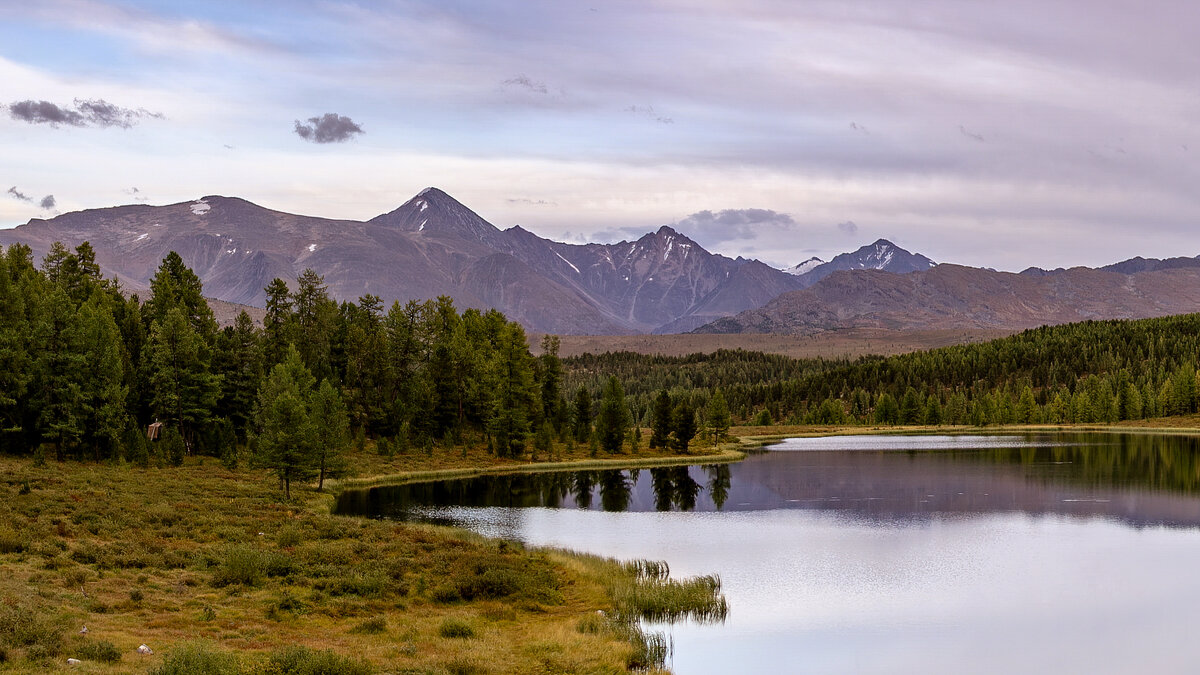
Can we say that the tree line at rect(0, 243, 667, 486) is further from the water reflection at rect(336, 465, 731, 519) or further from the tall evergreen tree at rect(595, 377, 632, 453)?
the water reflection at rect(336, 465, 731, 519)

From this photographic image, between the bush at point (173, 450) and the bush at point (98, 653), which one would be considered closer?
the bush at point (98, 653)

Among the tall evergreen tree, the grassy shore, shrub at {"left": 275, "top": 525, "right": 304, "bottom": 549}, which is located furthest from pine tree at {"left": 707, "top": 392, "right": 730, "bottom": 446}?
shrub at {"left": 275, "top": 525, "right": 304, "bottom": 549}

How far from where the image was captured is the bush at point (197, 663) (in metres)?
23.6

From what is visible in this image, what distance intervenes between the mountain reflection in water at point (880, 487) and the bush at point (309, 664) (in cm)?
4385

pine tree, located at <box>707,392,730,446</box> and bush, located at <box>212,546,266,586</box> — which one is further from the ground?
pine tree, located at <box>707,392,730,446</box>

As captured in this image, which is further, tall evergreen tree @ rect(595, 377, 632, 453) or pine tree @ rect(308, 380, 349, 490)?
tall evergreen tree @ rect(595, 377, 632, 453)

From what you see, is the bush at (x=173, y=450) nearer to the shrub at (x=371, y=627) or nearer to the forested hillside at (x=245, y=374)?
the forested hillside at (x=245, y=374)

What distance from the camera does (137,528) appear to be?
49.6 m

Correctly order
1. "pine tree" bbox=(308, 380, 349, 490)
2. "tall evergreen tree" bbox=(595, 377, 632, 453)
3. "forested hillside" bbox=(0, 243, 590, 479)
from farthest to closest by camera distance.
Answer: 1. "tall evergreen tree" bbox=(595, 377, 632, 453)
2. "pine tree" bbox=(308, 380, 349, 490)
3. "forested hillside" bbox=(0, 243, 590, 479)

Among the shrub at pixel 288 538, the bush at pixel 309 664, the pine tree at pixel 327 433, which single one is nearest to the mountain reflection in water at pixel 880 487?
the pine tree at pixel 327 433

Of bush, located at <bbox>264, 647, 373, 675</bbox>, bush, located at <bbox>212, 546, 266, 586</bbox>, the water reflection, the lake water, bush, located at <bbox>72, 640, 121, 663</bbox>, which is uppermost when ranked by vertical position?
bush, located at <bbox>72, 640, 121, 663</bbox>

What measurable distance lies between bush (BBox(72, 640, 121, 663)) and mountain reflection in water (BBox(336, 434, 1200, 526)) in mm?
44706

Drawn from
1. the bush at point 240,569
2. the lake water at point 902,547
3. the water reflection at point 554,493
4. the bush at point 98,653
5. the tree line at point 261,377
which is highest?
the tree line at point 261,377

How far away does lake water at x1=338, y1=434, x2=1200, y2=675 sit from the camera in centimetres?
3556
